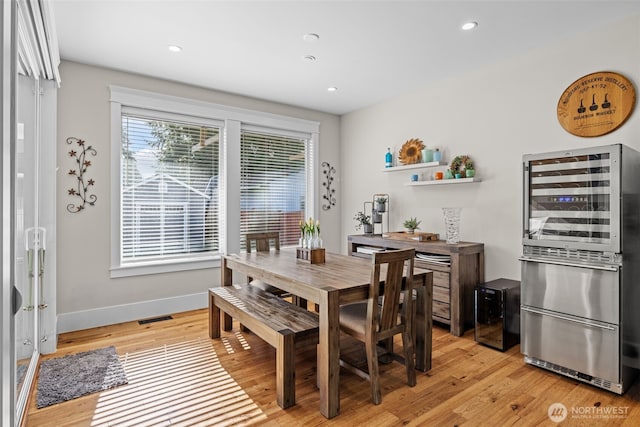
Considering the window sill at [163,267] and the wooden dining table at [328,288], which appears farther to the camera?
the window sill at [163,267]

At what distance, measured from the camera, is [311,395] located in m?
2.35

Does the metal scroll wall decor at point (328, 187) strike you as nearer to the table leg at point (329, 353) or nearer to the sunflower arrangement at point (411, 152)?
the sunflower arrangement at point (411, 152)

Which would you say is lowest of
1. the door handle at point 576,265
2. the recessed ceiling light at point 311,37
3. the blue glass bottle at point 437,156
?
the door handle at point 576,265

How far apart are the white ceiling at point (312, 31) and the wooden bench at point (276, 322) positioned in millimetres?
2279

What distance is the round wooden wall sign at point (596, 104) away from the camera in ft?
8.99

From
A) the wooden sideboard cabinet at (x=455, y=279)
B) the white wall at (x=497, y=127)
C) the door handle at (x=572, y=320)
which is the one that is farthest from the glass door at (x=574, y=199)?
the wooden sideboard cabinet at (x=455, y=279)

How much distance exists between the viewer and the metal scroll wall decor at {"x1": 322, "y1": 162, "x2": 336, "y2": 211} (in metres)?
5.48

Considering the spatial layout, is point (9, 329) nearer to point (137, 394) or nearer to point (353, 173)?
point (137, 394)

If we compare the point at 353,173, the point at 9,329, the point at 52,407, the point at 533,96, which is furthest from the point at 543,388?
the point at 353,173

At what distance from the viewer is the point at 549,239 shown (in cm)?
264

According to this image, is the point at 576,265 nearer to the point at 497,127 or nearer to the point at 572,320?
the point at 572,320

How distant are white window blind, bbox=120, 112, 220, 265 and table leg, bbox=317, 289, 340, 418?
108 inches

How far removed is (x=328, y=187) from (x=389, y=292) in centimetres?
338

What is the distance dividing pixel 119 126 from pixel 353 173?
10.4ft
